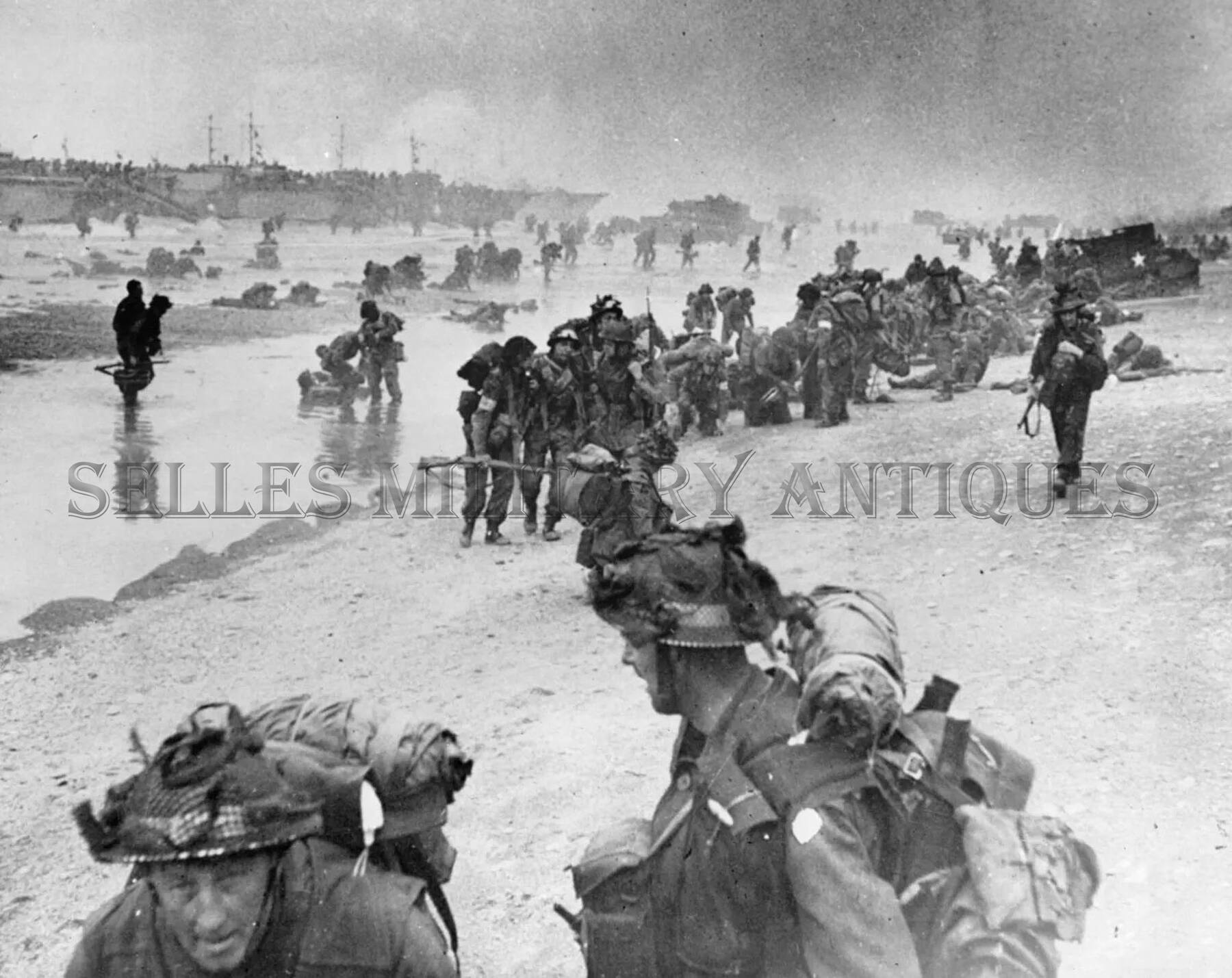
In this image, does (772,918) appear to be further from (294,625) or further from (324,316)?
(324,316)

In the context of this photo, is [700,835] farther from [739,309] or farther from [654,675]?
[739,309]

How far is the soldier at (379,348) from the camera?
15703 millimetres

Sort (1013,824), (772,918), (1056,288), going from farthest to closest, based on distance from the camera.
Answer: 1. (1056,288)
2. (772,918)
3. (1013,824)

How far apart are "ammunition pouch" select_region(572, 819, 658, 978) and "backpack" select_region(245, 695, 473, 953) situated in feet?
0.91

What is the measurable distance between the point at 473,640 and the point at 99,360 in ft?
45.7

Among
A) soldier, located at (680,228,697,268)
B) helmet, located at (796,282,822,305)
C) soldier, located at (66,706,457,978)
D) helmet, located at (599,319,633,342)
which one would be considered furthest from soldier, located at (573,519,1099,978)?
soldier, located at (680,228,697,268)

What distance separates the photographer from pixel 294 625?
24.0ft

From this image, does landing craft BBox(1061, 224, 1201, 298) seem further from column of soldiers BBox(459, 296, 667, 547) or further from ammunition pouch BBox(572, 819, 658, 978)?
ammunition pouch BBox(572, 819, 658, 978)

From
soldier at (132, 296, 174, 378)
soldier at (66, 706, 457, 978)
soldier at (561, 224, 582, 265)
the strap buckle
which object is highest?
soldier at (561, 224, 582, 265)

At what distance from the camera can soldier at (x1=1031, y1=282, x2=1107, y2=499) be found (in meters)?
8.26

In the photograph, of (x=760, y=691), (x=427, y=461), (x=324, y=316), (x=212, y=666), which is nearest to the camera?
(x=760, y=691)

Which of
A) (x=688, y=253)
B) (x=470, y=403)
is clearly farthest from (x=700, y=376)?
(x=688, y=253)

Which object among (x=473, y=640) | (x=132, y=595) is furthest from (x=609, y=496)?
(x=132, y=595)

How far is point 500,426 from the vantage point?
8797 mm
